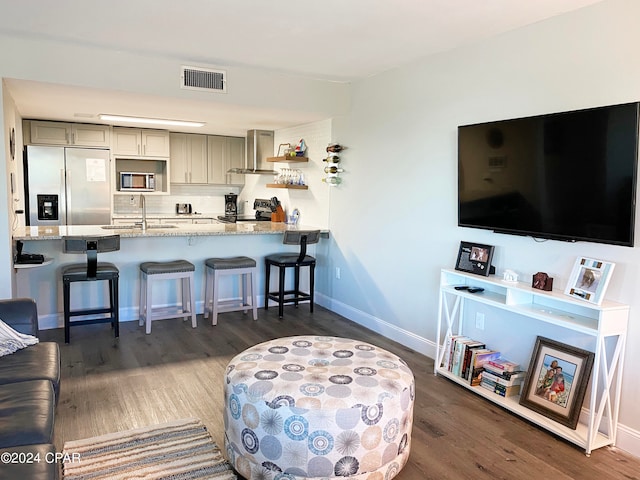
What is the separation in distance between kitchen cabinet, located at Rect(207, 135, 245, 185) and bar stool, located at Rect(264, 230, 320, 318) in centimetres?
265

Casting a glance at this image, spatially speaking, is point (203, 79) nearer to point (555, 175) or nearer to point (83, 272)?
point (83, 272)

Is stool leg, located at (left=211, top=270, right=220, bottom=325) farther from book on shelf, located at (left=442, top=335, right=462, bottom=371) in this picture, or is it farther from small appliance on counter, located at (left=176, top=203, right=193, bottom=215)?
small appliance on counter, located at (left=176, top=203, right=193, bottom=215)

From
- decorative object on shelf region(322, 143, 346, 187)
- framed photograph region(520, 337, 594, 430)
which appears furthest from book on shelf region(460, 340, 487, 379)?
decorative object on shelf region(322, 143, 346, 187)

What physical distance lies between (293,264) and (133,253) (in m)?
1.60

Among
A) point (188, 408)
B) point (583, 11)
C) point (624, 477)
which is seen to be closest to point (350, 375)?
point (188, 408)

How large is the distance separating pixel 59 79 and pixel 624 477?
14.6 feet

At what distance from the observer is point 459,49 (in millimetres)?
3605

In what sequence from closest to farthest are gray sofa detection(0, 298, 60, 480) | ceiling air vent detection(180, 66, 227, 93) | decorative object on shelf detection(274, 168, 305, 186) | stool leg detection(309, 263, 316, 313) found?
1. gray sofa detection(0, 298, 60, 480)
2. ceiling air vent detection(180, 66, 227, 93)
3. stool leg detection(309, 263, 316, 313)
4. decorative object on shelf detection(274, 168, 305, 186)

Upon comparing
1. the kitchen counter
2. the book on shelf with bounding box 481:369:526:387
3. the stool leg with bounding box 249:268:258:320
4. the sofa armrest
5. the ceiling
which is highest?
the ceiling

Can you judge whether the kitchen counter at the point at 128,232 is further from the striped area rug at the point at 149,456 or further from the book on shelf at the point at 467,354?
the book on shelf at the point at 467,354

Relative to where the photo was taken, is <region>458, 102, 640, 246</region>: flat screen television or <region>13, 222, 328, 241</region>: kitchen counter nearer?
<region>458, 102, 640, 246</region>: flat screen television

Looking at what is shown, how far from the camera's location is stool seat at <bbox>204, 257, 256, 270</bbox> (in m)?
4.75

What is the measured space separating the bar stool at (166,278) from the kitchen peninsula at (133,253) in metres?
0.14

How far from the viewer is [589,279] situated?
8.77ft
